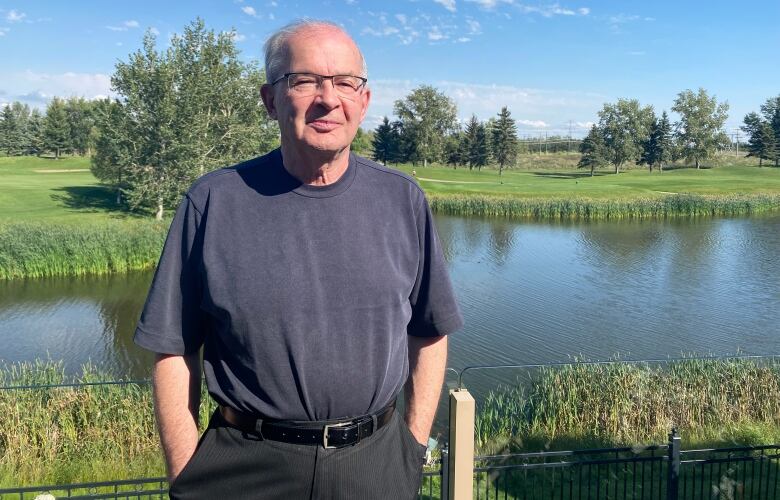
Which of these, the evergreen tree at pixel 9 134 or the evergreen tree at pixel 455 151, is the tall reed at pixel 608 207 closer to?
the evergreen tree at pixel 455 151

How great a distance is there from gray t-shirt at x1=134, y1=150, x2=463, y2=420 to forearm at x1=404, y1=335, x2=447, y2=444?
275 millimetres

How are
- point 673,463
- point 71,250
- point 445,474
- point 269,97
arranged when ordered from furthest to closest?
point 71,250
point 673,463
point 445,474
point 269,97

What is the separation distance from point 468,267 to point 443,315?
17.7 metres

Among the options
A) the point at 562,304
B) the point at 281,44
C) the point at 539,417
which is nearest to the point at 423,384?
the point at 281,44

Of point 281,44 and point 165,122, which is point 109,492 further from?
point 165,122

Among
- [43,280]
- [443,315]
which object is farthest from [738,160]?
[443,315]

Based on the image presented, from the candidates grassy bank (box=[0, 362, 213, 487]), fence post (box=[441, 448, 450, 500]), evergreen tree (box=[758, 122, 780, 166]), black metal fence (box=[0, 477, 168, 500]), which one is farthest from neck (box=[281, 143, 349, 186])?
evergreen tree (box=[758, 122, 780, 166])

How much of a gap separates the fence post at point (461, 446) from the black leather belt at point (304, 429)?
6.32ft

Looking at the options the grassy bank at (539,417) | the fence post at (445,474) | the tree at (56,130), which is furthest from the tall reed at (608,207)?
the tree at (56,130)

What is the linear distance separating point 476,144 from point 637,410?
2287 inches

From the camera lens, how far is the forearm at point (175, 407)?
6.05ft

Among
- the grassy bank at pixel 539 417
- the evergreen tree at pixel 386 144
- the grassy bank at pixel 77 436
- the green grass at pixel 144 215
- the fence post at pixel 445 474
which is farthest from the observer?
the evergreen tree at pixel 386 144

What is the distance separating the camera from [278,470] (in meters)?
1.81

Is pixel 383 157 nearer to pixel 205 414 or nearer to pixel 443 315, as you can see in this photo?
pixel 205 414
